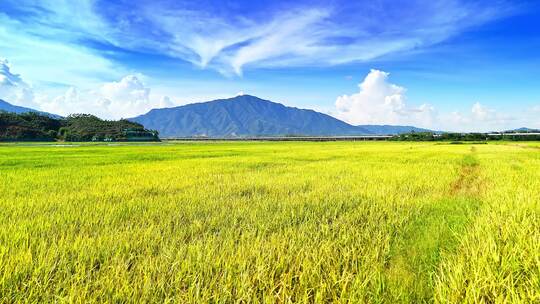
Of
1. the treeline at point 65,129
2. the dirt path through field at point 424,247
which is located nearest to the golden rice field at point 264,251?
the dirt path through field at point 424,247

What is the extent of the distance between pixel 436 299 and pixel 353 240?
132 cm

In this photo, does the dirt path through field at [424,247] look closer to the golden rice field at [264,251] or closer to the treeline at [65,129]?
the golden rice field at [264,251]

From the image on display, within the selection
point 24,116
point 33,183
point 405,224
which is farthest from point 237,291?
point 24,116

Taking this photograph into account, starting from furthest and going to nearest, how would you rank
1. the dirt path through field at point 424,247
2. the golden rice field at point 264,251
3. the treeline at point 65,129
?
the treeline at point 65,129 → the dirt path through field at point 424,247 → the golden rice field at point 264,251

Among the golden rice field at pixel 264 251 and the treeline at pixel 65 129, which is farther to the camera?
the treeline at pixel 65 129

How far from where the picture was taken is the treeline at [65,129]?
8719 cm

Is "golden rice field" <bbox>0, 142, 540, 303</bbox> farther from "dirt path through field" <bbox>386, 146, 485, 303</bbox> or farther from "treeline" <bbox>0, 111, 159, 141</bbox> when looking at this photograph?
"treeline" <bbox>0, 111, 159, 141</bbox>

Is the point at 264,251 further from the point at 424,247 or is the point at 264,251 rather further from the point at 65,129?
the point at 65,129

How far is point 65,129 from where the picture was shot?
342 ft

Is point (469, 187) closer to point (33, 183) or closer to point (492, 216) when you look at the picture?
point (492, 216)

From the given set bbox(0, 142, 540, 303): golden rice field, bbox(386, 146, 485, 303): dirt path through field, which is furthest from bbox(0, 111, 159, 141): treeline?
bbox(386, 146, 485, 303): dirt path through field

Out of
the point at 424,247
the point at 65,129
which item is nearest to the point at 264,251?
the point at 424,247

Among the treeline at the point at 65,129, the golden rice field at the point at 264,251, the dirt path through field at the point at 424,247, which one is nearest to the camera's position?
the golden rice field at the point at 264,251

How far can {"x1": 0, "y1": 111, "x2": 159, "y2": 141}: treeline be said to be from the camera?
8719 centimetres
